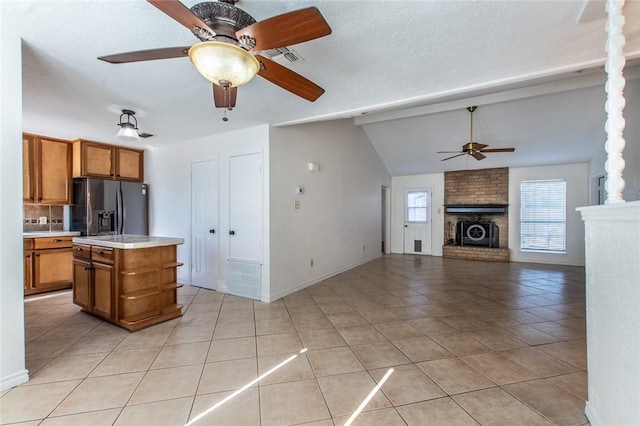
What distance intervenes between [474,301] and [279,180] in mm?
3220

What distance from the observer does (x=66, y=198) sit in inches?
179

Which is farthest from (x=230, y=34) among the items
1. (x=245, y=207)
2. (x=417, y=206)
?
(x=417, y=206)

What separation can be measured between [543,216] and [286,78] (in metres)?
7.52

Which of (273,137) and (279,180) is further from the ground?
(273,137)

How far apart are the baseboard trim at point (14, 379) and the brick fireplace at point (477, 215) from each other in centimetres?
788

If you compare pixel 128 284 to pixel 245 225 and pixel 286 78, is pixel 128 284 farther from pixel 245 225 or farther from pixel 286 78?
pixel 286 78

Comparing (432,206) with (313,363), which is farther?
(432,206)

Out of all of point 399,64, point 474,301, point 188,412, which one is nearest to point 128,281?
point 188,412

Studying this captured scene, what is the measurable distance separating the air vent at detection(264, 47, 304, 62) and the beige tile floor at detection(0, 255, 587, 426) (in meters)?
2.34

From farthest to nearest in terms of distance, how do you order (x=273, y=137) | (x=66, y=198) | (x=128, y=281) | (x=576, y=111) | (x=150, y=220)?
(x=150, y=220), (x=576, y=111), (x=66, y=198), (x=273, y=137), (x=128, y=281)

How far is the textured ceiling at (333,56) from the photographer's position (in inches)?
63.2

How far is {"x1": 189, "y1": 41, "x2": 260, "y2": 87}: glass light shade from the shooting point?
1.31 metres

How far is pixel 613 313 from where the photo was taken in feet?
4.62

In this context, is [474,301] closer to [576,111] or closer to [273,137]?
[273,137]
